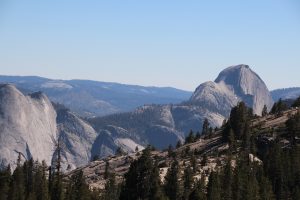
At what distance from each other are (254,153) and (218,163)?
1773cm

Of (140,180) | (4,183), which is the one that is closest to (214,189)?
(140,180)

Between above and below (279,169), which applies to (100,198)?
below

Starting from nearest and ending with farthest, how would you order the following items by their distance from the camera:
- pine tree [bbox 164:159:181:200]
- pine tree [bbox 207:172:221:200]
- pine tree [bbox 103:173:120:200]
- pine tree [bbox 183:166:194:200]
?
pine tree [bbox 207:172:221:200]
pine tree [bbox 183:166:194:200]
pine tree [bbox 164:159:181:200]
pine tree [bbox 103:173:120:200]

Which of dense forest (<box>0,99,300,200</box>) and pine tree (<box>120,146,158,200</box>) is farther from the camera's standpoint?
dense forest (<box>0,99,300,200</box>)

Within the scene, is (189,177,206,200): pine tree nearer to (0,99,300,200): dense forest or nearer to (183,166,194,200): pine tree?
(0,99,300,200): dense forest

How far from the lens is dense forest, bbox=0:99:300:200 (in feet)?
344

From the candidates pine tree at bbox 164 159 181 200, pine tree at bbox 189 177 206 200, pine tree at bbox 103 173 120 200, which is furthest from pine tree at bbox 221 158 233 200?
pine tree at bbox 103 173 120 200

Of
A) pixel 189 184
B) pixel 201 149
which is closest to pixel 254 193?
pixel 189 184

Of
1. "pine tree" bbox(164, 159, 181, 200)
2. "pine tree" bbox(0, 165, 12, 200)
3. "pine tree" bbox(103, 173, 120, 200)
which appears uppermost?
"pine tree" bbox(164, 159, 181, 200)

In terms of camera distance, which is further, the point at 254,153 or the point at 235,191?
the point at 254,153

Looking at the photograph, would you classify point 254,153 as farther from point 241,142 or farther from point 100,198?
point 100,198

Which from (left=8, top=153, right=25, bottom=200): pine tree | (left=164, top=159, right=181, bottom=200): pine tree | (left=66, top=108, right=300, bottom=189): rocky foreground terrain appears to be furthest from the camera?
(left=66, top=108, right=300, bottom=189): rocky foreground terrain

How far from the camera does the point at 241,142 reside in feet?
527

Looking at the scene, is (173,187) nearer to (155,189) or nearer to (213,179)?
(213,179)
